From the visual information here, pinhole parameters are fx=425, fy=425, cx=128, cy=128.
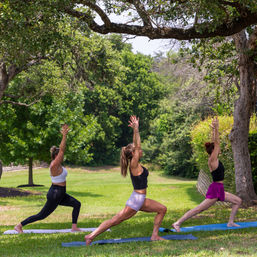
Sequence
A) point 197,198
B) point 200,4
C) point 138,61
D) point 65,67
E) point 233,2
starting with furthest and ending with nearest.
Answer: point 138,61 < point 197,198 < point 65,67 < point 233,2 < point 200,4

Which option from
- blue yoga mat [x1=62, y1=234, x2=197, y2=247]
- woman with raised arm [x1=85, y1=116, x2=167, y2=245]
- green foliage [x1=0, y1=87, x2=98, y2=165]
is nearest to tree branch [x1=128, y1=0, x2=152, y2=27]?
woman with raised arm [x1=85, y1=116, x2=167, y2=245]

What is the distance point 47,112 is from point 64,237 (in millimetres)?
19554

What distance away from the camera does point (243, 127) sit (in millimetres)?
14055

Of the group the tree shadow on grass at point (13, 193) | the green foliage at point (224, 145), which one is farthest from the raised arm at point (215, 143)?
the tree shadow on grass at point (13, 193)

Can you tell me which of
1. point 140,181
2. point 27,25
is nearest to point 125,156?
point 140,181

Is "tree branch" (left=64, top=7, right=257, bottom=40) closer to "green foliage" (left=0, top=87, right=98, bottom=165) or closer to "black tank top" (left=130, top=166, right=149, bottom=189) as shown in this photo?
"black tank top" (left=130, top=166, right=149, bottom=189)

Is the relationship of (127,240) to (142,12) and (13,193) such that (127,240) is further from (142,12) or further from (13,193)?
(13,193)

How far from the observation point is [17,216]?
15.1 m

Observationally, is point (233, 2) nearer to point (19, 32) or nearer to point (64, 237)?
point (19, 32)

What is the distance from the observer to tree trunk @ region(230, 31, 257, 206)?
13.9 metres

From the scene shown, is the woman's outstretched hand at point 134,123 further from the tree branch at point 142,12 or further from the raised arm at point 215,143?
the tree branch at point 142,12

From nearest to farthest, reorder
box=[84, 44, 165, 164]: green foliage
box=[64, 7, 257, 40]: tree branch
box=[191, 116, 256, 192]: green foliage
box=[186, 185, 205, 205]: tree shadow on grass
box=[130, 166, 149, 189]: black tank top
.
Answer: box=[130, 166, 149, 189]: black tank top → box=[64, 7, 257, 40]: tree branch → box=[191, 116, 256, 192]: green foliage → box=[186, 185, 205, 205]: tree shadow on grass → box=[84, 44, 165, 164]: green foliage

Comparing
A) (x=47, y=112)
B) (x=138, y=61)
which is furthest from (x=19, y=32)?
(x=138, y=61)

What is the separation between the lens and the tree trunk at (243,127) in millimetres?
13938
